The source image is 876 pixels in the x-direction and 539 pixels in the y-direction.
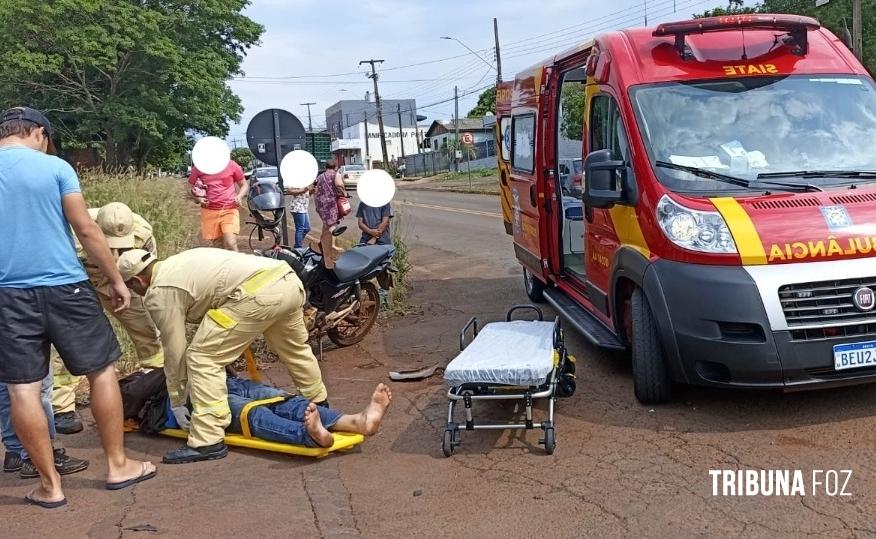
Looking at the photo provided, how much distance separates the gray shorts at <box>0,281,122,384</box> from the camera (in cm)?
398

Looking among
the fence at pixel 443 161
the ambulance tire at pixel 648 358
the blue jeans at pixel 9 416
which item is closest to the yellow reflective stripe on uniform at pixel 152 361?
the blue jeans at pixel 9 416

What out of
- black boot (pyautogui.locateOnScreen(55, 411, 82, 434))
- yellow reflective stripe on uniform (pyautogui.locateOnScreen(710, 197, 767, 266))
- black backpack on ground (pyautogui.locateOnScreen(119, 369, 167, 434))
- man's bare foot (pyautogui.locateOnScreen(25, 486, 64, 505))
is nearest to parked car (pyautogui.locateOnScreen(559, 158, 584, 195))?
yellow reflective stripe on uniform (pyautogui.locateOnScreen(710, 197, 767, 266))

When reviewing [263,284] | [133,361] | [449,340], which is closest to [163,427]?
[263,284]

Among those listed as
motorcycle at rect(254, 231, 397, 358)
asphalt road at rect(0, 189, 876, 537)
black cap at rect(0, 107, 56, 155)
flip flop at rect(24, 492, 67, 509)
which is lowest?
asphalt road at rect(0, 189, 876, 537)

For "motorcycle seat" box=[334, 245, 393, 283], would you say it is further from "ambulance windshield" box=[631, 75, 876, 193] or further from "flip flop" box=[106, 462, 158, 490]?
"ambulance windshield" box=[631, 75, 876, 193]

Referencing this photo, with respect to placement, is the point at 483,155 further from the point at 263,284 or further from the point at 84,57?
the point at 263,284

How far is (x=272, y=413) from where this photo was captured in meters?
4.66

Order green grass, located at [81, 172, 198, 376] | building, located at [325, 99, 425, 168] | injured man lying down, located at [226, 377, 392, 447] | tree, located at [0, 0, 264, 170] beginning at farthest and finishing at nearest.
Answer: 1. building, located at [325, 99, 425, 168]
2. tree, located at [0, 0, 264, 170]
3. green grass, located at [81, 172, 198, 376]
4. injured man lying down, located at [226, 377, 392, 447]

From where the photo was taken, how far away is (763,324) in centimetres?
417

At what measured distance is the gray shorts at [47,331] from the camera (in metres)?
3.98

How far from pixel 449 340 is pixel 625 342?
82.3 inches

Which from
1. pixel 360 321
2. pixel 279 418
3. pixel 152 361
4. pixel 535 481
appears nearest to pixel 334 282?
pixel 360 321

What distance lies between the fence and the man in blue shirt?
55.6 metres

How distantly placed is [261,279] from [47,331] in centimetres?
115
